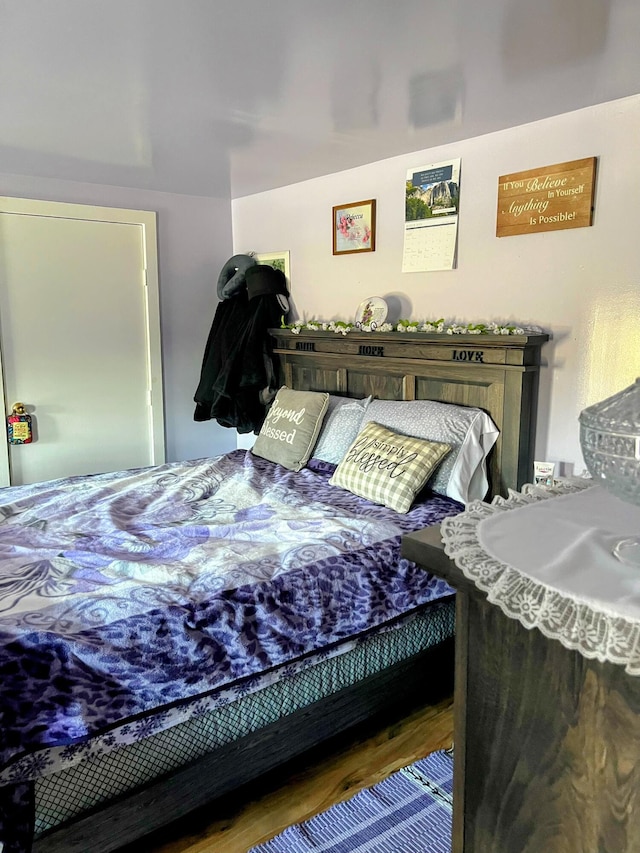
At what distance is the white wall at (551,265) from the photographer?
218 cm

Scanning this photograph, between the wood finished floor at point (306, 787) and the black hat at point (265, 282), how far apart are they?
7.86 feet

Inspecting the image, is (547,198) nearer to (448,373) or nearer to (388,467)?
(448,373)

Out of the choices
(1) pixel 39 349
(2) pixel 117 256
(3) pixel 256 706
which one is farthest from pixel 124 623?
(2) pixel 117 256

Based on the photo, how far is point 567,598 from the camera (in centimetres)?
74

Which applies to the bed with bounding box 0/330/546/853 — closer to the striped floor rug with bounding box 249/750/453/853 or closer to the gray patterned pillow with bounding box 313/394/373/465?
the gray patterned pillow with bounding box 313/394/373/465

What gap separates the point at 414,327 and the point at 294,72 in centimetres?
124

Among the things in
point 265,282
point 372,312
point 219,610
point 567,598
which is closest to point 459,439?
point 372,312

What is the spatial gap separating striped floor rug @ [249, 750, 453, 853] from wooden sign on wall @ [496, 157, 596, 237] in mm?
1938

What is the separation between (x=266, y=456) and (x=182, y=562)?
48.4 inches

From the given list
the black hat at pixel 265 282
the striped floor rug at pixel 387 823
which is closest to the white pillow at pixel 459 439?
the striped floor rug at pixel 387 823

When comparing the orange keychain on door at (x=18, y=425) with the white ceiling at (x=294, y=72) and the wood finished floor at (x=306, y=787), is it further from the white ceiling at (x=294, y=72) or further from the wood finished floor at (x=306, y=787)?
the wood finished floor at (x=306, y=787)

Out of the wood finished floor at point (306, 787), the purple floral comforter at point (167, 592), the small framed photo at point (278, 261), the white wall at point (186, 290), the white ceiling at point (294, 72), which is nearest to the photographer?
the purple floral comforter at point (167, 592)

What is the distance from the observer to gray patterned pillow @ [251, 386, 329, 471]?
116 inches

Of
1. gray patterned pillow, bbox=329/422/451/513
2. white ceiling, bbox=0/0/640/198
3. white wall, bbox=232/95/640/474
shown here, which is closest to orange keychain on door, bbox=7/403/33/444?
white ceiling, bbox=0/0/640/198
